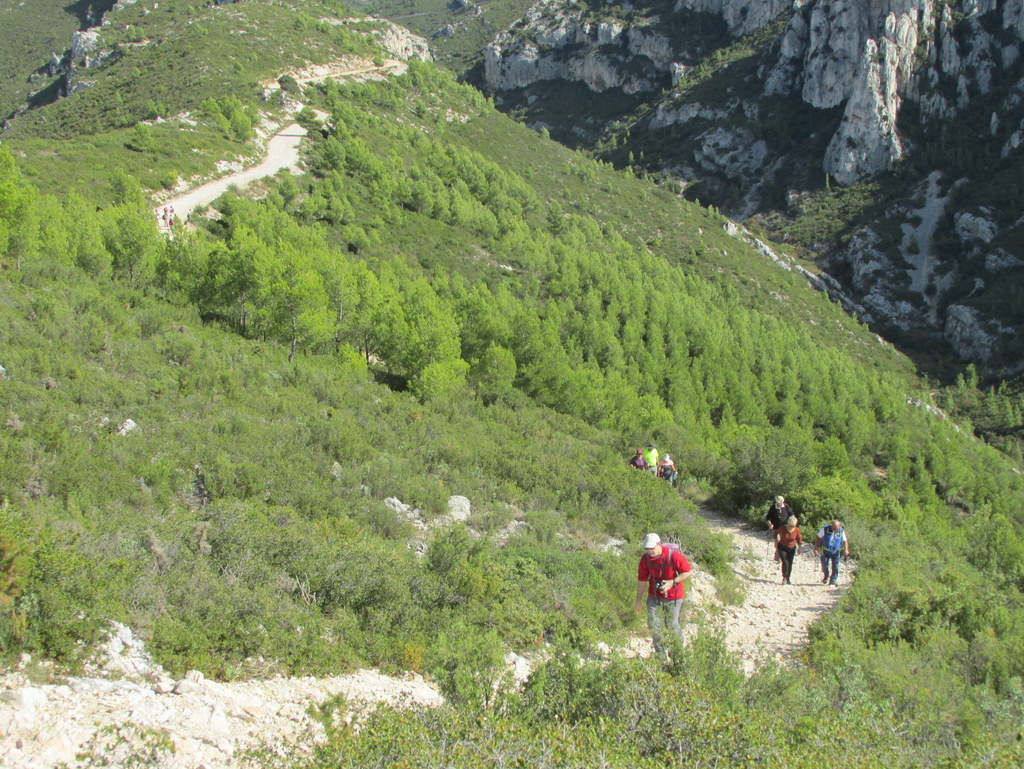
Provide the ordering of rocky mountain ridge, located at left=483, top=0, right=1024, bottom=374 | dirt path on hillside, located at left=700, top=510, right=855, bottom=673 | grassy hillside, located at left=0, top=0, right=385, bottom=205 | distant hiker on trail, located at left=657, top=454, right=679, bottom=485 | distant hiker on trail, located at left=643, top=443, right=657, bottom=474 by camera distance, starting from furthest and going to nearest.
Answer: rocky mountain ridge, located at left=483, top=0, right=1024, bottom=374 → grassy hillside, located at left=0, top=0, right=385, bottom=205 → distant hiker on trail, located at left=643, top=443, right=657, bottom=474 → distant hiker on trail, located at left=657, top=454, right=679, bottom=485 → dirt path on hillside, located at left=700, top=510, right=855, bottom=673

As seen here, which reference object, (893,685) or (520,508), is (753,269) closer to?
(520,508)

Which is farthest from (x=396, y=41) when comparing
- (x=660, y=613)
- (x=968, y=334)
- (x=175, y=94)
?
(x=660, y=613)

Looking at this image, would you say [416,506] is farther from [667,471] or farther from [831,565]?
[667,471]

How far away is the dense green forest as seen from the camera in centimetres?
411

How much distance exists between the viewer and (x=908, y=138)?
97.9 meters

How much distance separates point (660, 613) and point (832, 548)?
479cm

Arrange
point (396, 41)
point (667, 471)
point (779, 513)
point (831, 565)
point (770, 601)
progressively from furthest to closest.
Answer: point (396, 41) < point (667, 471) < point (779, 513) < point (831, 565) < point (770, 601)

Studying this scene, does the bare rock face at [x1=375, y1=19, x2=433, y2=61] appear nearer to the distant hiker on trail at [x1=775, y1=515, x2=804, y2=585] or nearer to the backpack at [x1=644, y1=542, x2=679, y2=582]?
the distant hiker on trail at [x1=775, y1=515, x2=804, y2=585]

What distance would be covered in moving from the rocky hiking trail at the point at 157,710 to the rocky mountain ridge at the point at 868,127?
78866 mm

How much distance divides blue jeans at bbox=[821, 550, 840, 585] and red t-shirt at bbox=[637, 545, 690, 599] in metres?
4.55

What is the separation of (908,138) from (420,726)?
12021 centimetres

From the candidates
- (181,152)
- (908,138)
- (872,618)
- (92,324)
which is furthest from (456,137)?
(908,138)

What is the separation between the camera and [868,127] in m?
97.4

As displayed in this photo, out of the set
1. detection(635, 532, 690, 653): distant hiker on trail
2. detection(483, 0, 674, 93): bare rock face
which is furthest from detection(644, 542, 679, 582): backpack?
detection(483, 0, 674, 93): bare rock face
